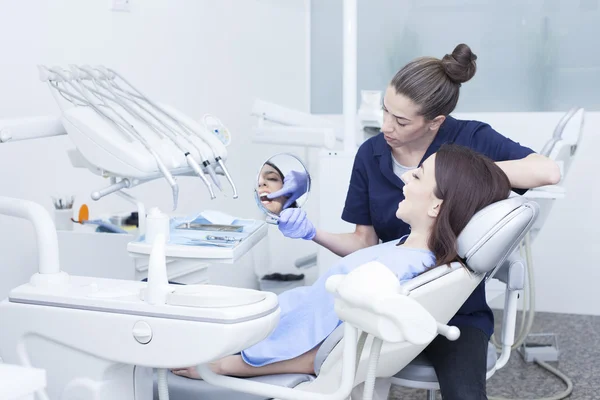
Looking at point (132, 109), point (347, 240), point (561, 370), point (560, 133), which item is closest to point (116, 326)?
point (132, 109)

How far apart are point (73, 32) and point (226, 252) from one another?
1.15 meters

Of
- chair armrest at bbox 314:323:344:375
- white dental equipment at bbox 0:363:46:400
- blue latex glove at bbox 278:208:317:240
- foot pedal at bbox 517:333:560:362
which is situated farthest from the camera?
foot pedal at bbox 517:333:560:362

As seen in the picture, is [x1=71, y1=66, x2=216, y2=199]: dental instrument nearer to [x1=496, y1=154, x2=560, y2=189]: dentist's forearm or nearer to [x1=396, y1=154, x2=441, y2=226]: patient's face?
[x1=396, y1=154, x2=441, y2=226]: patient's face

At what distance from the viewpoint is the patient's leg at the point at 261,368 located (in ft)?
4.74

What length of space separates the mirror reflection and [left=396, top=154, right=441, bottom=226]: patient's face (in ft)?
0.84

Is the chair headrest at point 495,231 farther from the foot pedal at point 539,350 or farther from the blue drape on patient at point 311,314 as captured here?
the foot pedal at point 539,350

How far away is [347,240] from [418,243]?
0.36 meters

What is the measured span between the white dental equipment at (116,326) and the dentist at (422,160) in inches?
17.1

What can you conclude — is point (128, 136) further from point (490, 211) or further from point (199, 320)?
point (490, 211)

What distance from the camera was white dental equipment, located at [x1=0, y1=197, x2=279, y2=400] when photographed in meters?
1.18

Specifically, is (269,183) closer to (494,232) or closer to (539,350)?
(494,232)

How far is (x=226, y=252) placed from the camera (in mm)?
1526

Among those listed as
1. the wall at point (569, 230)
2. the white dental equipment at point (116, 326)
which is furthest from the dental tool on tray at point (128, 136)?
the wall at point (569, 230)

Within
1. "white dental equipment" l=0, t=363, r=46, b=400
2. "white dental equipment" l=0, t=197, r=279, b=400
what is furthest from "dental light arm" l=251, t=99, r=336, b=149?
"white dental equipment" l=0, t=363, r=46, b=400
